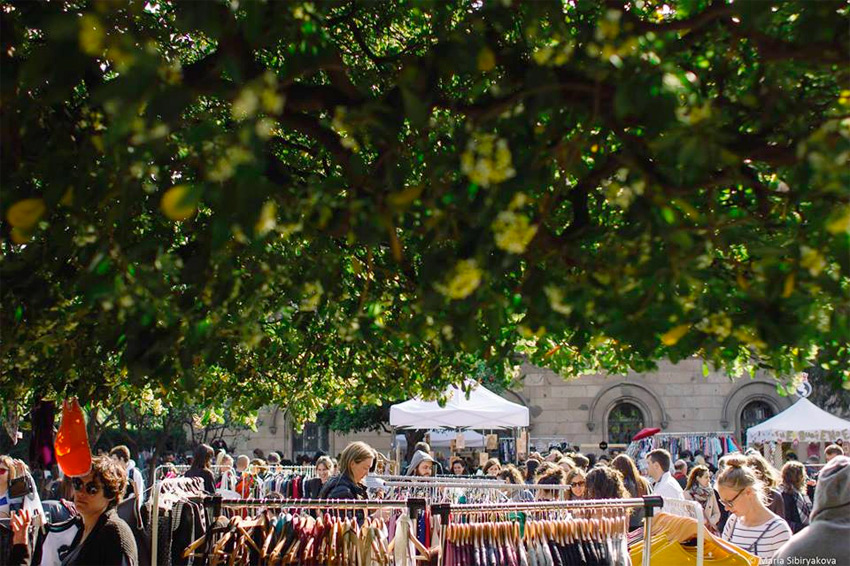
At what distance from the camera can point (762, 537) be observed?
5.84 m

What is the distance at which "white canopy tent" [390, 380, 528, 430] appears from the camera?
14.4 m

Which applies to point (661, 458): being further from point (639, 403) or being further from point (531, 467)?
point (639, 403)

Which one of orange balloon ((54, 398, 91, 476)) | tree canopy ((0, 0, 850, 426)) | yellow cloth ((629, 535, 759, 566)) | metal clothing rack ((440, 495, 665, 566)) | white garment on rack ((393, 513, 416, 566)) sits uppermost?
tree canopy ((0, 0, 850, 426))

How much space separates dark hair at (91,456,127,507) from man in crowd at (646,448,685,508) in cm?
555

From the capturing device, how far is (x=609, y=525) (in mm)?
5527

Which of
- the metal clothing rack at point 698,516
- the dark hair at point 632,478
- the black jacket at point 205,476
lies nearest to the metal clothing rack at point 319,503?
the metal clothing rack at point 698,516

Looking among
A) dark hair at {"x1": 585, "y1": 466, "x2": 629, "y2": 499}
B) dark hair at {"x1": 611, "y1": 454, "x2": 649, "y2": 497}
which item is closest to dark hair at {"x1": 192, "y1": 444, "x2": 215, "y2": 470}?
dark hair at {"x1": 611, "y1": 454, "x2": 649, "y2": 497}

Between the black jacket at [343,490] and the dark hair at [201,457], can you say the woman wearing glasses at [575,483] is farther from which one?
the dark hair at [201,457]

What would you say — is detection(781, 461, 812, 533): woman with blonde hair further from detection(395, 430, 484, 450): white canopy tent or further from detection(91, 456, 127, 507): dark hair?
detection(395, 430, 484, 450): white canopy tent

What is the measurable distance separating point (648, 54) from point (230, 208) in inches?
55.7

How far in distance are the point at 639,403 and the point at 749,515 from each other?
27.4 m

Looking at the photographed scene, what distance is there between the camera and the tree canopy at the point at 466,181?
91.8 inches

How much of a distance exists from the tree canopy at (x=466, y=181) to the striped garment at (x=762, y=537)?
2.03m

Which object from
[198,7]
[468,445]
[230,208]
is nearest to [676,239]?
[230,208]
